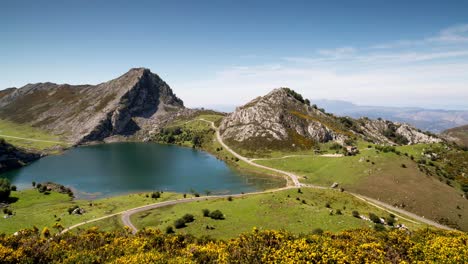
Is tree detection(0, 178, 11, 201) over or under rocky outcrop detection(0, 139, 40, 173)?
under

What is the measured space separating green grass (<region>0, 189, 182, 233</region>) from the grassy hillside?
6897cm

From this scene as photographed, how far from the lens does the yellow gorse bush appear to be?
27614mm

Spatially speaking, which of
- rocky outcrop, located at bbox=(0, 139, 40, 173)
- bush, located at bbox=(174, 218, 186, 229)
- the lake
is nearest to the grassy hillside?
the lake

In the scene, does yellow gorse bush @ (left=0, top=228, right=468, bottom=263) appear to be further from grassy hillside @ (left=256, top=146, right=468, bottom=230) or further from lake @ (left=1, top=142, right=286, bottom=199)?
lake @ (left=1, top=142, right=286, bottom=199)

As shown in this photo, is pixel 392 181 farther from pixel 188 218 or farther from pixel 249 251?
pixel 249 251

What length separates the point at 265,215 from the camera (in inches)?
3014

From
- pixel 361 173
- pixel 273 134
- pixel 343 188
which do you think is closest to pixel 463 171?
pixel 361 173

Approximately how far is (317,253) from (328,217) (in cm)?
4960

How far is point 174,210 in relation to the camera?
85.3 m

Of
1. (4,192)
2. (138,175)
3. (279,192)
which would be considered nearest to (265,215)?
(279,192)

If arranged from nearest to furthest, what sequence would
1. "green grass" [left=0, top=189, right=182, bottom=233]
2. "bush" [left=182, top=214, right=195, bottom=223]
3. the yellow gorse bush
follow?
the yellow gorse bush < "bush" [left=182, top=214, right=195, bottom=223] < "green grass" [left=0, top=189, right=182, bottom=233]

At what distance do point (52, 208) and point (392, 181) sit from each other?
121016 mm

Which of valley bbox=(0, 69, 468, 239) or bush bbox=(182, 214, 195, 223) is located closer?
bush bbox=(182, 214, 195, 223)

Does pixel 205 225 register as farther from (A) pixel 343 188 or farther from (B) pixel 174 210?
(A) pixel 343 188
